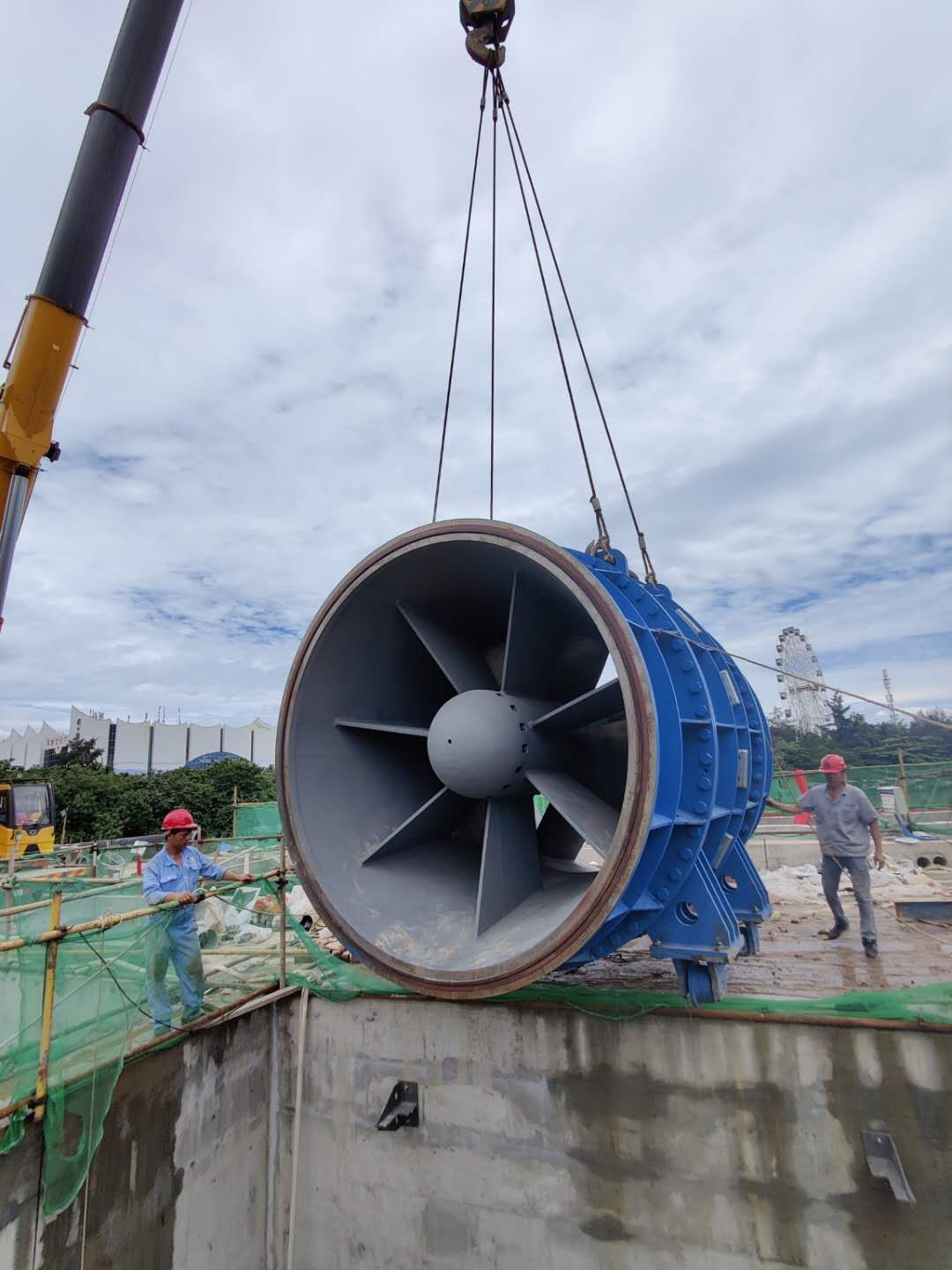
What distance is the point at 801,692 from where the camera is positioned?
3203 cm

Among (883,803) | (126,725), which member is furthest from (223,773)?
(126,725)

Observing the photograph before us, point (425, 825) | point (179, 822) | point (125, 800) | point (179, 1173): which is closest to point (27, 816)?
point (179, 822)

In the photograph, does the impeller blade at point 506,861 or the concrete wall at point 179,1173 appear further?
the impeller blade at point 506,861

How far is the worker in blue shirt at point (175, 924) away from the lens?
3.68m

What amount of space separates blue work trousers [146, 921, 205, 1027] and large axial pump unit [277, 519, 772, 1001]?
0.87 metres

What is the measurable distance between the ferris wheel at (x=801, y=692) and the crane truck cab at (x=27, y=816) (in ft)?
82.7

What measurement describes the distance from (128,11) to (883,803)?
39.9 feet

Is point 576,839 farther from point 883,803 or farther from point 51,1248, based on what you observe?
point 883,803

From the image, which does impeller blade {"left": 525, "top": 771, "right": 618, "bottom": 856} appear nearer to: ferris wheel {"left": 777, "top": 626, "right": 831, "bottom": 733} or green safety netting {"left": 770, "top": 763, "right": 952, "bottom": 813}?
green safety netting {"left": 770, "top": 763, "right": 952, "bottom": 813}

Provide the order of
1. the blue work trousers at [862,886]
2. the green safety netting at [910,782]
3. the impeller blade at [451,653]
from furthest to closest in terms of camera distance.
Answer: the green safety netting at [910,782] → the blue work trousers at [862,886] → the impeller blade at [451,653]

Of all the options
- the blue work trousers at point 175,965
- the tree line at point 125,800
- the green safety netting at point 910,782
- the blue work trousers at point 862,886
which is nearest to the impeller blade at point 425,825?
the blue work trousers at point 175,965

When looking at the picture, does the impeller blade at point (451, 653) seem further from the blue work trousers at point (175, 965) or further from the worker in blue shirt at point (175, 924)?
the blue work trousers at point (175, 965)

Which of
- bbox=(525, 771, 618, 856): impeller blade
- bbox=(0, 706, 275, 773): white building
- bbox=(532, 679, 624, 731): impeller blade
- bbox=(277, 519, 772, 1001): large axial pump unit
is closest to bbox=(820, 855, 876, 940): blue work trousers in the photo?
bbox=(277, 519, 772, 1001): large axial pump unit

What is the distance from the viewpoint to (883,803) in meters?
10.2
